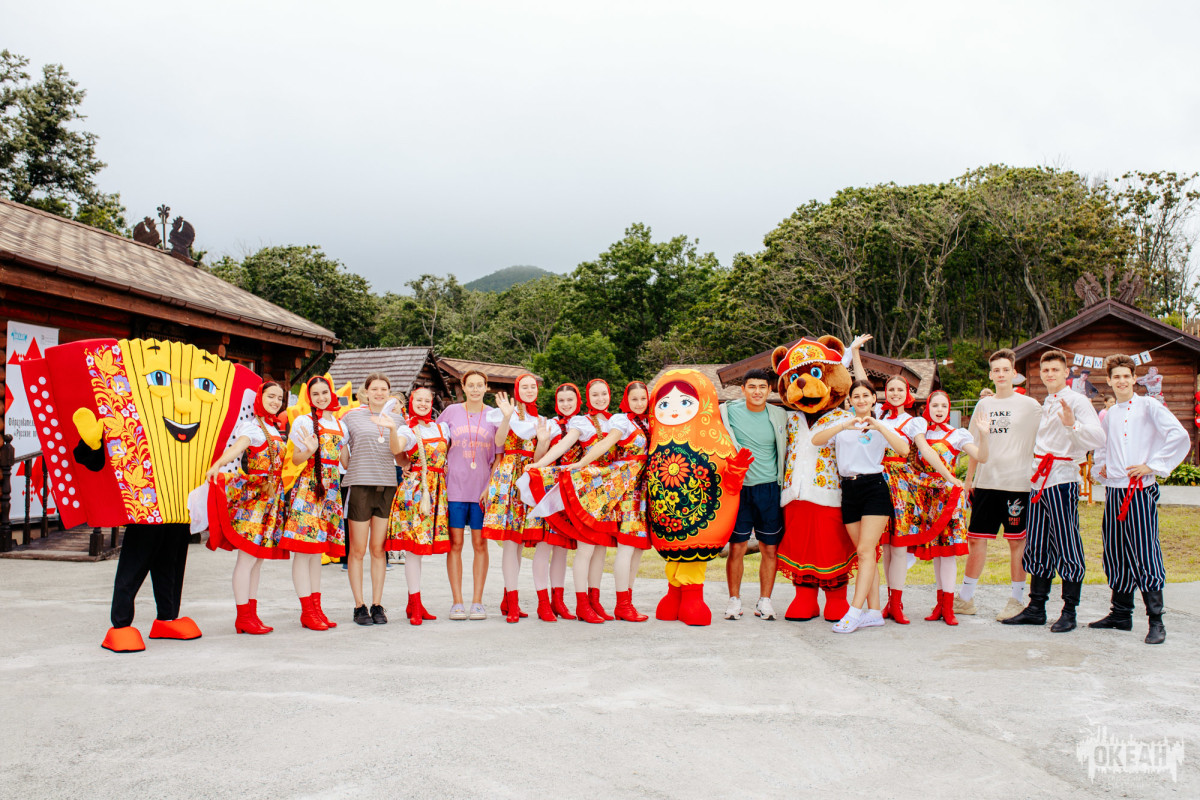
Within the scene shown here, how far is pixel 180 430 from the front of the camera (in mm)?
4859

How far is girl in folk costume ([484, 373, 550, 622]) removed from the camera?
547 centimetres

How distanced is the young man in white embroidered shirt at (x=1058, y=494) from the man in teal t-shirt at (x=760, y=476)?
5.40 ft

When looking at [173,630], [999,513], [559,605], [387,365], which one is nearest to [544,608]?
[559,605]

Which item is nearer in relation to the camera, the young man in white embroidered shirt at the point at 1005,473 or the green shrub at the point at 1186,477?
the young man in white embroidered shirt at the point at 1005,473

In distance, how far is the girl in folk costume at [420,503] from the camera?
5371 mm

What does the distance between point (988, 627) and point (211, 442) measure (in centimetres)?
509

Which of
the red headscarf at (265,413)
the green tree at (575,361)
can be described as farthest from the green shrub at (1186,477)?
the green tree at (575,361)

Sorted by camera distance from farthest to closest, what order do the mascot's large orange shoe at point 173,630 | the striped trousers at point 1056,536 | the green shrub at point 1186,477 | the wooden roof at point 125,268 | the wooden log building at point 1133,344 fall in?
1. the wooden log building at point 1133,344
2. the green shrub at point 1186,477
3. the wooden roof at point 125,268
4. the striped trousers at point 1056,536
5. the mascot's large orange shoe at point 173,630

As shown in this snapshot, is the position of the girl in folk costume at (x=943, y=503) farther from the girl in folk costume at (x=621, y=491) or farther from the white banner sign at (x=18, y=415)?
the white banner sign at (x=18, y=415)

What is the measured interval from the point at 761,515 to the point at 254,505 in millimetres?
3284

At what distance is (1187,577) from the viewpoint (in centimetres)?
759

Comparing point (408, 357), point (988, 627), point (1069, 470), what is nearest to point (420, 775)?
point (988, 627)

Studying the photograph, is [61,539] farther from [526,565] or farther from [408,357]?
[408,357]

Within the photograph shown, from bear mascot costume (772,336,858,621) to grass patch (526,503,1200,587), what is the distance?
1958 millimetres
